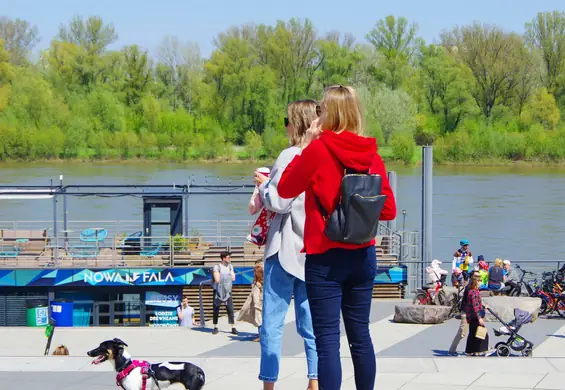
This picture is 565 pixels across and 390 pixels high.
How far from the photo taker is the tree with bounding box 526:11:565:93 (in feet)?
262

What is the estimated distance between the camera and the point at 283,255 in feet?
17.5

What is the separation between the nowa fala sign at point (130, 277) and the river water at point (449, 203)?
19.5 feet

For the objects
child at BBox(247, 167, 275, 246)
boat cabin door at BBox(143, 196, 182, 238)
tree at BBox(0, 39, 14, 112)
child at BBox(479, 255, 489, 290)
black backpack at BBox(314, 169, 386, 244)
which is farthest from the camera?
tree at BBox(0, 39, 14, 112)

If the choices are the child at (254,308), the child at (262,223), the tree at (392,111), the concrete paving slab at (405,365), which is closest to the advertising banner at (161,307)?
the child at (254,308)

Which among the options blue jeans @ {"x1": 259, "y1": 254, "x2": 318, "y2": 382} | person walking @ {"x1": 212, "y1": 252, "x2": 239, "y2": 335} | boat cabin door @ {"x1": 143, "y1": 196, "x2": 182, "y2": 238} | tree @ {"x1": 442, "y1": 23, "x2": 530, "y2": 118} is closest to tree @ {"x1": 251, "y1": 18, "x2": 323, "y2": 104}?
tree @ {"x1": 442, "y1": 23, "x2": 530, "y2": 118}

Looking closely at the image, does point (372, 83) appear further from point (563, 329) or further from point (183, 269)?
point (563, 329)

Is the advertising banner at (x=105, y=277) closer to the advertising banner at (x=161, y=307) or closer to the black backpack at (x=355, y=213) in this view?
the advertising banner at (x=161, y=307)

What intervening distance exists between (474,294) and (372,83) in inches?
2599

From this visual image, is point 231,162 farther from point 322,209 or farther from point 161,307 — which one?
point 322,209

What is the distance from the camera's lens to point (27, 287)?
74.7 feet

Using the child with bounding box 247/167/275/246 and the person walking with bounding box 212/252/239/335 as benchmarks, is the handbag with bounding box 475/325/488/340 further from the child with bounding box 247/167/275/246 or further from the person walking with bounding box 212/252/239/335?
the child with bounding box 247/167/275/246

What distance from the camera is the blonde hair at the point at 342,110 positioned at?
450cm

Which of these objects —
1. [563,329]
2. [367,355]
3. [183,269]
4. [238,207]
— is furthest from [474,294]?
[238,207]

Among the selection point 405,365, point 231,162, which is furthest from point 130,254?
point 231,162
